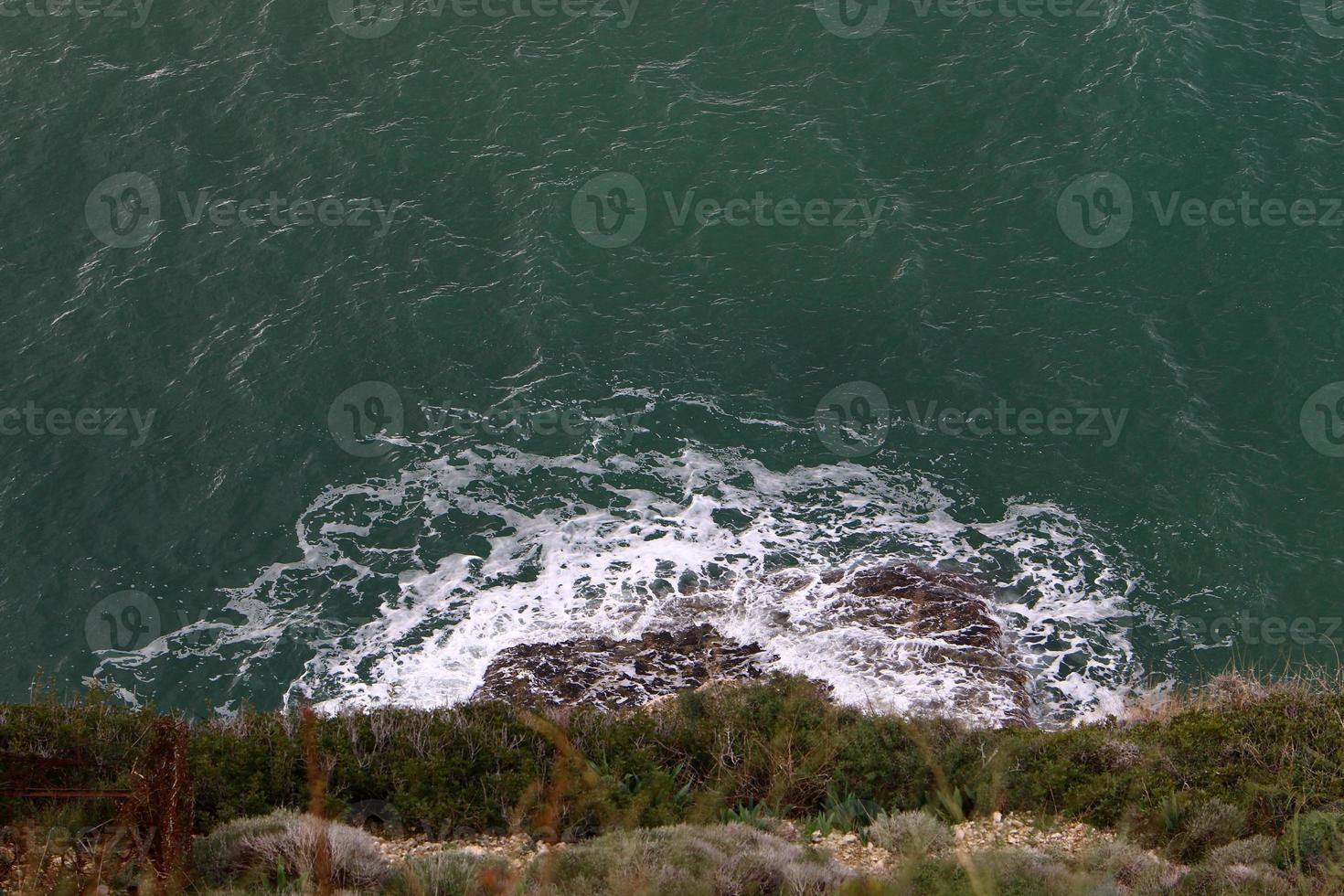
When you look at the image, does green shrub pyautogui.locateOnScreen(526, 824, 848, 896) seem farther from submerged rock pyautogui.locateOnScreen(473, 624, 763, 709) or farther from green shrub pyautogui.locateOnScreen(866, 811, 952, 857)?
submerged rock pyautogui.locateOnScreen(473, 624, 763, 709)

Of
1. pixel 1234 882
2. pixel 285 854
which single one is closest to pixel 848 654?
pixel 1234 882

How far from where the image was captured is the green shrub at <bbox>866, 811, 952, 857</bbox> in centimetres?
1666

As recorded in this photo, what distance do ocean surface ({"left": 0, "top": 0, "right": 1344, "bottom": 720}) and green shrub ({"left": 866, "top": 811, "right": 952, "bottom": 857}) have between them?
11928 millimetres

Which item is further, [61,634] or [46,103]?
→ [46,103]

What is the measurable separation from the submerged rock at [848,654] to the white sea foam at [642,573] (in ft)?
0.32

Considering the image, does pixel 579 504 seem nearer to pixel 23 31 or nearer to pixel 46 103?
pixel 46 103

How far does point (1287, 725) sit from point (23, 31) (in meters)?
47.9

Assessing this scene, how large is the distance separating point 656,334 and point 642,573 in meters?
7.97

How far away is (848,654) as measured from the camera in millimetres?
31531

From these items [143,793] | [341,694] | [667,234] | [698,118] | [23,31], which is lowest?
[341,694]

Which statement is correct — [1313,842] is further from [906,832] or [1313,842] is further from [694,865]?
[694,865]

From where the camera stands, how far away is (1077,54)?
44688 mm

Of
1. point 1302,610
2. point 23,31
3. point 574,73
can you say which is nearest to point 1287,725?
point 1302,610

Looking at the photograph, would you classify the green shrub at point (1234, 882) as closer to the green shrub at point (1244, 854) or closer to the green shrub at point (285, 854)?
the green shrub at point (1244, 854)
